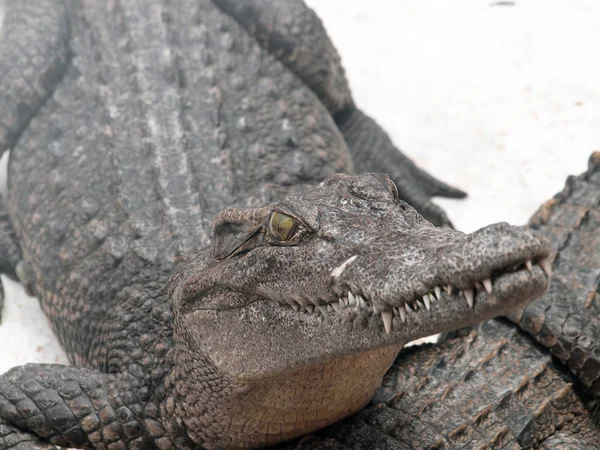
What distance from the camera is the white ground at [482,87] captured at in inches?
194

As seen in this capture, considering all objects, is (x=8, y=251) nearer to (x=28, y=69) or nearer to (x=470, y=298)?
(x=28, y=69)

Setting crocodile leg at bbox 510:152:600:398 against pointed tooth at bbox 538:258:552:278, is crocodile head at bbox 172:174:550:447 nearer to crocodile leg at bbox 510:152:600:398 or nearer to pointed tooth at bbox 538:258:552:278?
pointed tooth at bbox 538:258:552:278

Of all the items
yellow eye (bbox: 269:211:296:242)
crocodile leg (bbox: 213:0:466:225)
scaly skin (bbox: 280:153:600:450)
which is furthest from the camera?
crocodile leg (bbox: 213:0:466:225)

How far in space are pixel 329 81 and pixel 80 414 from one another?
231 centimetres

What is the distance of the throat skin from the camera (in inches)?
101

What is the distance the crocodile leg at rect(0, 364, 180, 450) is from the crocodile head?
25 cm

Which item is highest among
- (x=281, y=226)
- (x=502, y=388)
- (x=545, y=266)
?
(x=545, y=266)

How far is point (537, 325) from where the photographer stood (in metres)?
3.21

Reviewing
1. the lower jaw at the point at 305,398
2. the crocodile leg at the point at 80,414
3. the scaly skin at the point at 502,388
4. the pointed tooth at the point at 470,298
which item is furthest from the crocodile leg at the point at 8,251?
the pointed tooth at the point at 470,298

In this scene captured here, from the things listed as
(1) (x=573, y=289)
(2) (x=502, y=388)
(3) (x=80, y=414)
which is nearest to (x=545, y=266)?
(2) (x=502, y=388)

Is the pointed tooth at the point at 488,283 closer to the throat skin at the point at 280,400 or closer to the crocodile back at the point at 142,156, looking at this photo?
the throat skin at the point at 280,400

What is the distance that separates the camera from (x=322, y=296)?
228cm

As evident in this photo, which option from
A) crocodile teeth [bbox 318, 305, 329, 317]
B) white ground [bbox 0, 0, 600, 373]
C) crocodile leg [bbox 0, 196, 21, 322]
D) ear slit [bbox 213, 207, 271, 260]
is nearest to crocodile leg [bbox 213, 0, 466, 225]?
white ground [bbox 0, 0, 600, 373]

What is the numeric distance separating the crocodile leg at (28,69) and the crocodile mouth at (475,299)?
108 inches
